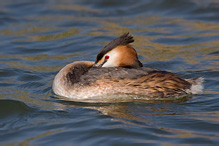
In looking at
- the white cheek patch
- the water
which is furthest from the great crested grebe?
the water

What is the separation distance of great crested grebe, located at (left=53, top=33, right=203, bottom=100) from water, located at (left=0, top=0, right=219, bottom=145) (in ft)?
0.66

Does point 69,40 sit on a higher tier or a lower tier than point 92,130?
→ higher

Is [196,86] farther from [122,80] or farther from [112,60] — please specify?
[112,60]

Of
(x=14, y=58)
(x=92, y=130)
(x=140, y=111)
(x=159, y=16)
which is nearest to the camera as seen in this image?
(x=92, y=130)

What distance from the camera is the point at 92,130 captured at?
6.04m

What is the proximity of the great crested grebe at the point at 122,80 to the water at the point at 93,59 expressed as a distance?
0.66 feet

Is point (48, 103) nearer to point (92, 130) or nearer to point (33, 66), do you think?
point (92, 130)

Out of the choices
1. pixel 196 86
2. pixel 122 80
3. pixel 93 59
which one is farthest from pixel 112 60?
pixel 93 59

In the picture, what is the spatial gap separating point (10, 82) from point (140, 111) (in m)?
3.18

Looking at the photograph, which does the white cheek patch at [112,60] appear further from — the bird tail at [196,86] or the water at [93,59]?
the bird tail at [196,86]

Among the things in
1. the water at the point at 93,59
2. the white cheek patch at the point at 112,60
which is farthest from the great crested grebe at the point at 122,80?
the water at the point at 93,59

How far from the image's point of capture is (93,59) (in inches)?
408

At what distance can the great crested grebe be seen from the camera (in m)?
7.09

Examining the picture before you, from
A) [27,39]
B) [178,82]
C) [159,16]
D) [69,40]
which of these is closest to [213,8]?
[159,16]
